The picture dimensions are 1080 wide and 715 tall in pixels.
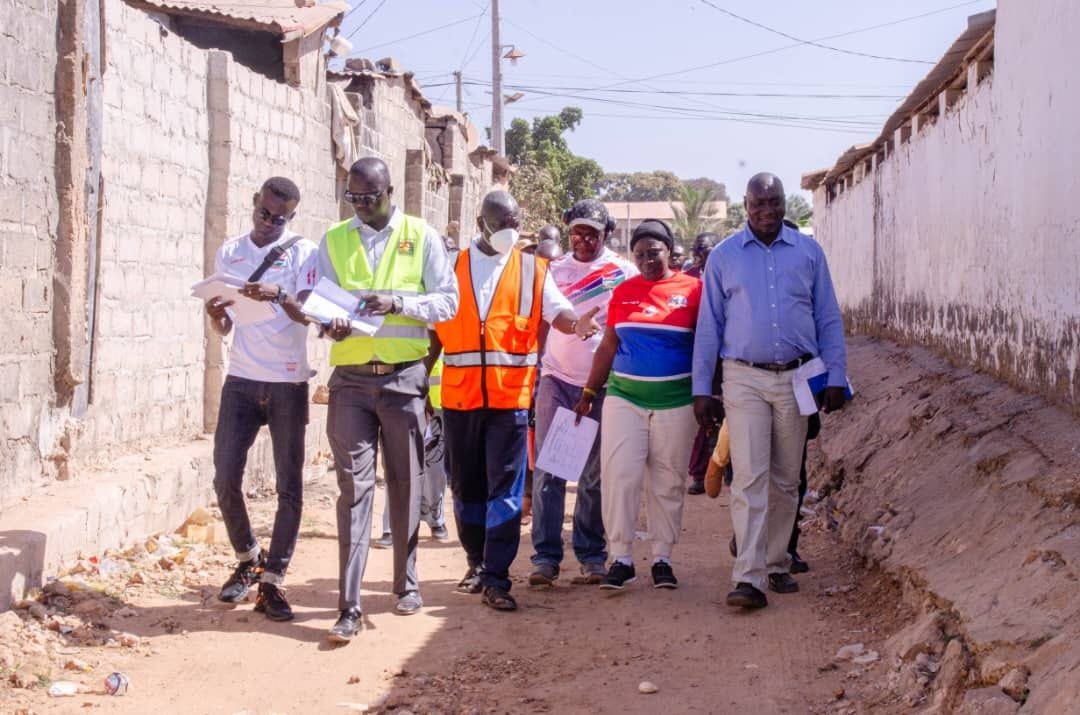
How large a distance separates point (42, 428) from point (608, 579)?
3.01 m

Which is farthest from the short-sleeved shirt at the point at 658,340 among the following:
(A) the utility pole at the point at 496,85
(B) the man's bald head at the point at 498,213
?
(A) the utility pole at the point at 496,85

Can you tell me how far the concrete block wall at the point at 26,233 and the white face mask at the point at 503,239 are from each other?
90.2 inches

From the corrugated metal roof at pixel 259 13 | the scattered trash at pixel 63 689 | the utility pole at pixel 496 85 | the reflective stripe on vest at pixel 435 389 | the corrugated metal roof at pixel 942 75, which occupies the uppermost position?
the utility pole at pixel 496 85

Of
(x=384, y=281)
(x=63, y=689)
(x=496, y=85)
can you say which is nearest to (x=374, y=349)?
(x=384, y=281)

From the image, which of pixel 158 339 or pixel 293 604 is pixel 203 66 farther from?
pixel 293 604

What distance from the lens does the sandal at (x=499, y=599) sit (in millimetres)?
6273

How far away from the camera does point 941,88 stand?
11.3 metres

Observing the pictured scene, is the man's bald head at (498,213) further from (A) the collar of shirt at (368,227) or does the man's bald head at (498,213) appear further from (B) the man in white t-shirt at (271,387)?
(B) the man in white t-shirt at (271,387)

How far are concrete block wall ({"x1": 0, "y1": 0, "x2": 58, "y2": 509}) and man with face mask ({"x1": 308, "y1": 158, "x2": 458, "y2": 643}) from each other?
1622 millimetres

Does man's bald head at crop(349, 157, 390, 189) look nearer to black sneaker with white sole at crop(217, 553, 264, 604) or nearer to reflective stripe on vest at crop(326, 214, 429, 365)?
reflective stripe on vest at crop(326, 214, 429, 365)

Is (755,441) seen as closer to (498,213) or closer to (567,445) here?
(567,445)

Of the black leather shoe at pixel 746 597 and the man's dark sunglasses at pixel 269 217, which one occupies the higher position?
the man's dark sunglasses at pixel 269 217

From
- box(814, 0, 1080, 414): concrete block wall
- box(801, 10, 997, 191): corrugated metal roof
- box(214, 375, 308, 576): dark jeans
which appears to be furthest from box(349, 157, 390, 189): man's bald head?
box(801, 10, 997, 191): corrugated metal roof

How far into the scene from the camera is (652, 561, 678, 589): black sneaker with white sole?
662 cm
